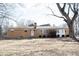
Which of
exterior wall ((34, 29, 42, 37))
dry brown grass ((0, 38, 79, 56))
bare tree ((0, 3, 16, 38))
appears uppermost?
bare tree ((0, 3, 16, 38))

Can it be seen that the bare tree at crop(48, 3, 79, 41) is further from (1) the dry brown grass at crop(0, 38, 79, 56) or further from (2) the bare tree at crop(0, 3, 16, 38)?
(2) the bare tree at crop(0, 3, 16, 38)

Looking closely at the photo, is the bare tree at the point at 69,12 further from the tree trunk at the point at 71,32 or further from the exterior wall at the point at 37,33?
the exterior wall at the point at 37,33

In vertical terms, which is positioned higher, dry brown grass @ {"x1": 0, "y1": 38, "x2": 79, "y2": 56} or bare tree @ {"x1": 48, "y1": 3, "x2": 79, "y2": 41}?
bare tree @ {"x1": 48, "y1": 3, "x2": 79, "y2": 41}

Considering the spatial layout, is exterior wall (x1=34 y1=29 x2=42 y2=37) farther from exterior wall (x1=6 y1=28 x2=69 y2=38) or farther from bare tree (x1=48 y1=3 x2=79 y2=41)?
bare tree (x1=48 y1=3 x2=79 y2=41)

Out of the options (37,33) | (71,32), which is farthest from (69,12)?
(37,33)

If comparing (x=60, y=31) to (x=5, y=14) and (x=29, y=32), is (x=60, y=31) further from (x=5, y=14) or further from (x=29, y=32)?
(x=5, y=14)

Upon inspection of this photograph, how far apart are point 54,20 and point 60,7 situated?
139 millimetres

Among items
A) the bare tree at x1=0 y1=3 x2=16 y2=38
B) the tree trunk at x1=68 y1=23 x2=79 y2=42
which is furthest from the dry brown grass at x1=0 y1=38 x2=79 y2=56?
the bare tree at x1=0 y1=3 x2=16 y2=38

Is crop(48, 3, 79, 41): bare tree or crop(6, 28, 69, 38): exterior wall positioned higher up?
crop(48, 3, 79, 41): bare tree

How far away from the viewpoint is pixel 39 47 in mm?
2064

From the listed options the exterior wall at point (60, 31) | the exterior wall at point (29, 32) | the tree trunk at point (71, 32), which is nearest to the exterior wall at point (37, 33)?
the exterior wall at point (29, 32)

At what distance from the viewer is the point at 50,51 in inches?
80.8

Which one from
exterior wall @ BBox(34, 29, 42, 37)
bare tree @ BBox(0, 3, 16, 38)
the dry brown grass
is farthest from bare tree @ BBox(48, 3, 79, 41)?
bare tree @ BBox(0, 3, 16, 38)

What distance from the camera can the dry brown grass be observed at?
205cm
